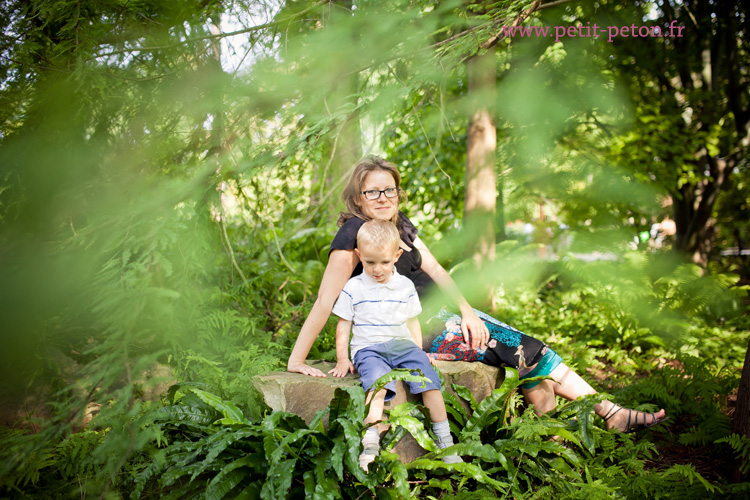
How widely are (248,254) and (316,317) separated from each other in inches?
77.2

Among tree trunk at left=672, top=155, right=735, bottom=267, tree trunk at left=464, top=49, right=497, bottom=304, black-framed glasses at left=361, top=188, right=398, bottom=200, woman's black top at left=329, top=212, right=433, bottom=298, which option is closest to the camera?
black-framed glasses at left=361, top=188, right=398, bottom=200

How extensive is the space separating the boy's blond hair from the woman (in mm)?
159

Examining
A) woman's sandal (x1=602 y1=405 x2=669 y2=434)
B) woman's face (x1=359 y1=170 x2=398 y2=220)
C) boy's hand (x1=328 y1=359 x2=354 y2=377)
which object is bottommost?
woman's sandal (x1=602 y1=405 x2=669 y2=434)

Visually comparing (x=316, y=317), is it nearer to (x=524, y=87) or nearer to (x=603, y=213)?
(x=524, y=87)

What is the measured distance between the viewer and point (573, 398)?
117 inches

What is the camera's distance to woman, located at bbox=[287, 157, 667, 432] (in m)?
2.75

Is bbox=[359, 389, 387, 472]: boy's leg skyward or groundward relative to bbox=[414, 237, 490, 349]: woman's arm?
groundward

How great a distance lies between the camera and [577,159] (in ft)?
16.0

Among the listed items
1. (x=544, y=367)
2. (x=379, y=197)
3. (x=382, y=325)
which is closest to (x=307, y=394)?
(x=382, y=325)

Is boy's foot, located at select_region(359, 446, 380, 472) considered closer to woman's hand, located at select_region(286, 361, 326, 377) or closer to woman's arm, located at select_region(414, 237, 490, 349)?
woman's hand, located at select_region(286, 361, 326, 377)

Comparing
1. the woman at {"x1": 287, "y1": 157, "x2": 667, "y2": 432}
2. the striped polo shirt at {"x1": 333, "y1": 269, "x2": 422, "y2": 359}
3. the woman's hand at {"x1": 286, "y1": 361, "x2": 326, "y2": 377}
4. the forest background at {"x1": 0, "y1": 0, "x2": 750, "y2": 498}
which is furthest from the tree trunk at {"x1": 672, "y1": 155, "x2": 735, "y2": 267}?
the woman's hand at {"x1": 286, "y1": 361, "x2": 326, "y2": 377}

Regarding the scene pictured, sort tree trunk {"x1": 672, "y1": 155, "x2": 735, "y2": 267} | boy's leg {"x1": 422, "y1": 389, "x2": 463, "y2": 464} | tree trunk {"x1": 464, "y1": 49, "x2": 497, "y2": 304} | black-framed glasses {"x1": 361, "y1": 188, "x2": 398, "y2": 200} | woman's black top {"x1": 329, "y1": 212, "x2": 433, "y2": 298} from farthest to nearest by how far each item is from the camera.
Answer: tree trunk {"x1": 672, "y1": 155, "x2": 735, "y2": 267}, tree trunk {"x1": 464, "y1": 49, "x2": 497, "y2": 304}, woman's black top {"x1": 329, "y1": 212, "x2": 433, "y2": 298}, black-framed glasses {"x1": 361, "y1": 188, "x2": 398, "y2": 200}, boy's leg {"x1": 422, "y1": 389, "x2": 463, "y2": 464}

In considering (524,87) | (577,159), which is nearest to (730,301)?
(577,159)

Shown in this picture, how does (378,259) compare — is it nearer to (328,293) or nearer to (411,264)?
(328,293)
